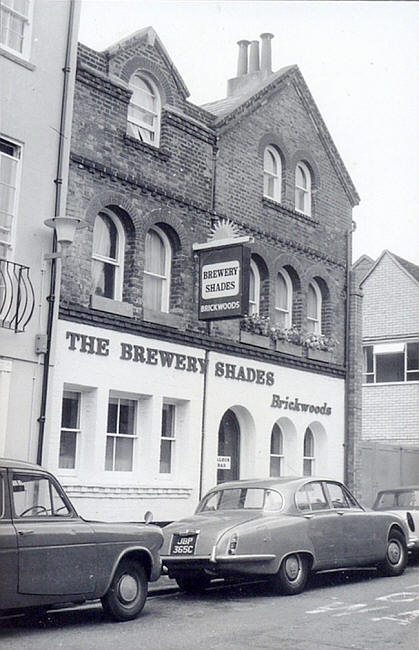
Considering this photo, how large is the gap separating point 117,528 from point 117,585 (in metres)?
0.58

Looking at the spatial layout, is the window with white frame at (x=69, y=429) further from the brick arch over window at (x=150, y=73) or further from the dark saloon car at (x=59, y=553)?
the brick arch over window at (x=150, y=73)

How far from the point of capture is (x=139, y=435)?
50.4ft

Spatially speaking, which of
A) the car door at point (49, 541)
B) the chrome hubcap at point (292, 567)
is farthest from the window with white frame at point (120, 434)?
the car door at point (49, 541)

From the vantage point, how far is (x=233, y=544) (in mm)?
10531

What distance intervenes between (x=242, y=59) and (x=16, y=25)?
32.4 feet

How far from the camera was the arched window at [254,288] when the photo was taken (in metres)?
18.3

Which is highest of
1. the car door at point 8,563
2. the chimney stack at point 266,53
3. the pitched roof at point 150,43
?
the chimney stack at point 266,53

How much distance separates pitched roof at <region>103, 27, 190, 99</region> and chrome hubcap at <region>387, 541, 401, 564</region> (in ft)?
30.1

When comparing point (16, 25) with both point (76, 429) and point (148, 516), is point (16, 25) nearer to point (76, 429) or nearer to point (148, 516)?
point (76, 429)

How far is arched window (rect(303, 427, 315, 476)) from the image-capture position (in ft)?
64.4

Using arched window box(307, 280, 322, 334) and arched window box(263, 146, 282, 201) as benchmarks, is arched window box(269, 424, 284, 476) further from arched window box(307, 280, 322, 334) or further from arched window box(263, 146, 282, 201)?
arched window box(263, 146, 282, 201)

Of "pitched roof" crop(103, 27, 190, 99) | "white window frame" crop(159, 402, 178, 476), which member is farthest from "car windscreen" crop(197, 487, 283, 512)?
"pitched roof" crop(103, 27, 190, 99)

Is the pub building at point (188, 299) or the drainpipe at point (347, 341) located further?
the drainpipe at point (347, 341)

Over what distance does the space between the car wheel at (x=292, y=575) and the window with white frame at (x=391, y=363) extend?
1638 centimetres
